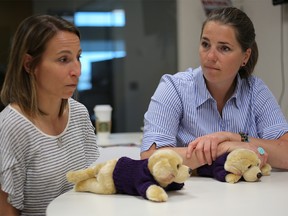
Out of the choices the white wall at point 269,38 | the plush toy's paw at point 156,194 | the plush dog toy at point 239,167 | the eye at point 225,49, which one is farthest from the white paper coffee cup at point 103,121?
the plush toy's paw at point 156,194

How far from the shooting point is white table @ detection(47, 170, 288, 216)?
3.28 ft

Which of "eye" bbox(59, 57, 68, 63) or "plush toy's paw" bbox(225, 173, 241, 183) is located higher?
"eye" bbox(59, 57, 68, 63)

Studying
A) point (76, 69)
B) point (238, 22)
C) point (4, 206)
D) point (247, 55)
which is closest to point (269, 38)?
point (247, 55)

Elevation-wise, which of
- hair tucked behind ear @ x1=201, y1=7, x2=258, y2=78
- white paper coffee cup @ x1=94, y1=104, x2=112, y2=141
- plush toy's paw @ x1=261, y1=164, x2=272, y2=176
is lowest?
white paper coffee cup @ x1=94, y1=104, x2=112, y2=141

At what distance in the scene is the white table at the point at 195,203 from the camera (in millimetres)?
1000

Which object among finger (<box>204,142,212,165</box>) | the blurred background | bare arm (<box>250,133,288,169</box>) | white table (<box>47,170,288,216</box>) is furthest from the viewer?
the blurred background

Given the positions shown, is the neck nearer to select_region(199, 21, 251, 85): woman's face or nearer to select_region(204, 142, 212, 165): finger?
select_region(199, 21, 251, 85): woman's face

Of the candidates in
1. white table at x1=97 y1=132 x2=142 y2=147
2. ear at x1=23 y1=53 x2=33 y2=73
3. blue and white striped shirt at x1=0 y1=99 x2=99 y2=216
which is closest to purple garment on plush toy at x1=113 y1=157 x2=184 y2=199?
blue and white striped shirt at x1=0 y1=99 x2=99 y2=216

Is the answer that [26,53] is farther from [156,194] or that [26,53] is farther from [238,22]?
[238,22]

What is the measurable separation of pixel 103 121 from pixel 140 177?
1664mm

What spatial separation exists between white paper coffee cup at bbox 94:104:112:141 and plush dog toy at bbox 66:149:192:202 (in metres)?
1.51

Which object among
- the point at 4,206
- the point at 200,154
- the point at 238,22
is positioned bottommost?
the point at 4,206

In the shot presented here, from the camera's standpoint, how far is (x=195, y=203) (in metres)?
1.07

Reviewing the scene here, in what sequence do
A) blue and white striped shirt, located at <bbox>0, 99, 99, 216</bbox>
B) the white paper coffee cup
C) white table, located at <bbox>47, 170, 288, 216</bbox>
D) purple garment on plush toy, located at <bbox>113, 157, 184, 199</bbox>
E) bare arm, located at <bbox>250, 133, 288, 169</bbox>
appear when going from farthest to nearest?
1. the white paper coffee cup
2. bare arm, located at <bbox>250, 133, 288, 169</bbox>
3. blue and white striped shirt, located at <bbox>0, 99, 99, 216</bbox>
4. purple garment on plush toy, located at <bbox>113, 157, 184, 199</bbox>
5. white table, located at <bbox>47, 170, 288, 216</bbox>
